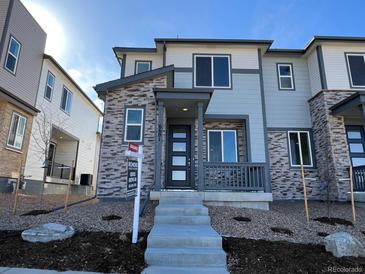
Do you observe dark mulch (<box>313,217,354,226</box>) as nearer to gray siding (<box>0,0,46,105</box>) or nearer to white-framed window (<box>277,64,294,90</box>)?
white-framed window (<box>277,64,294,90</box>)

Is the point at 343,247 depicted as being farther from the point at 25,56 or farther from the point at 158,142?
the point at 25,56

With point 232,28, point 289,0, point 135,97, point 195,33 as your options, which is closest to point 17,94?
point 135,97

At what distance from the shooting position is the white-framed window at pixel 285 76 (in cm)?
1202

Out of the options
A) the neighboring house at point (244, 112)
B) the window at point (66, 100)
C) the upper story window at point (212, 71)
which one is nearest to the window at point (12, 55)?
the window at point (66, 100)

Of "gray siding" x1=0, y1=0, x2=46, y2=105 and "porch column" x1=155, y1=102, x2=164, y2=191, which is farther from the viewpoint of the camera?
"gray siding" x1=0, y1=0, x2=46, y2=105

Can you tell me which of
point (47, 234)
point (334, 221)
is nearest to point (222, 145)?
point (334, 221)

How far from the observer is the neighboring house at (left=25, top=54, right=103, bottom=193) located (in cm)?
1329

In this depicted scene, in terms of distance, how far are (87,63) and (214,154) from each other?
13.4 m

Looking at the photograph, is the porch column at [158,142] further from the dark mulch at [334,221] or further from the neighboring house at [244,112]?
the dark mulch at [334,221]

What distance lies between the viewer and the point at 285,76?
1216cm

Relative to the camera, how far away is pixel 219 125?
11297 mm

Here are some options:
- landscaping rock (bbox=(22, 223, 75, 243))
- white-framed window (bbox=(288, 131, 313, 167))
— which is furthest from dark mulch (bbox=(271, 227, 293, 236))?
white-framed window (bbox=(288, 131, 313, 167))

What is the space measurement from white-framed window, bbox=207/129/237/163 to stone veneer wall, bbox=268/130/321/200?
68.4 inches

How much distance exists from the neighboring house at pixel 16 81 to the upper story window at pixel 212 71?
8.35m
